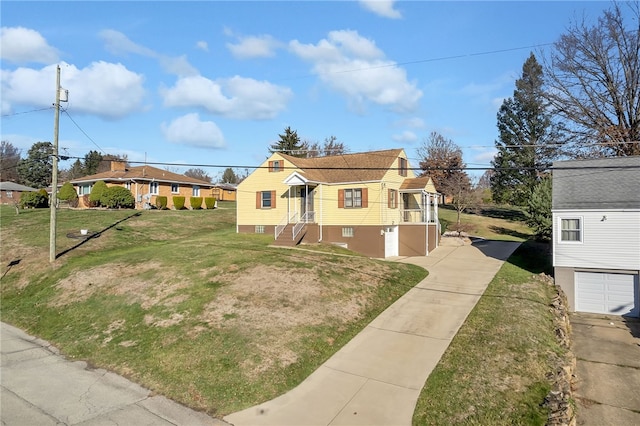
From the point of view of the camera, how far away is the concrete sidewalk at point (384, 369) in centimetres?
728

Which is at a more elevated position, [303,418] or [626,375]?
[303,418]

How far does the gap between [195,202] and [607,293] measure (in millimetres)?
36073

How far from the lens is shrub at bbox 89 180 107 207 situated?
118 ft

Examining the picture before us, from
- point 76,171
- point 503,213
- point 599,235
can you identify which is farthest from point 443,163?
point 76,171

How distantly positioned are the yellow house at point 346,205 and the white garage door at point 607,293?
904 centimetres

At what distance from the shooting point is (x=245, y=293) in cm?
1287

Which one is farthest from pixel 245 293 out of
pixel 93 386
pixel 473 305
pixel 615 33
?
pixel 615 33

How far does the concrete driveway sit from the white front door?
35.9ft

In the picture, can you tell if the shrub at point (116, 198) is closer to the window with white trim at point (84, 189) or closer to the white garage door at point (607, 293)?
the window with white trim at point (84, 189)

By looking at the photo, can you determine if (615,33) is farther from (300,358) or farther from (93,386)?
(93,386)

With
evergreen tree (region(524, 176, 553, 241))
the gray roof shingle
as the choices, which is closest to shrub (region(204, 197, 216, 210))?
evergreen tree (region(524, 176, 553, 241))

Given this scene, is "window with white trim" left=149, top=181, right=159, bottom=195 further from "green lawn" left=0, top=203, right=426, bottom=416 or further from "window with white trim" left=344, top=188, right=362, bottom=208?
"window with white trim" left=344, top=188, right=362, bottom=208

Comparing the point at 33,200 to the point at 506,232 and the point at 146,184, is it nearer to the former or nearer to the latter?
the point at 146,184

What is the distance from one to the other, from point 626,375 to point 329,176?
19246 millimetres
